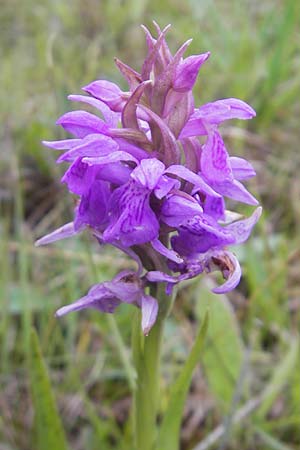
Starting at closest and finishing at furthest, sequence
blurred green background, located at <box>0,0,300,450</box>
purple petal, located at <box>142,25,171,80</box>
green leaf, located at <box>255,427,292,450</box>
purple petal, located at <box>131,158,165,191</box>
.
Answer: purple petal, located at <box>131,158,165,191</box> → purple petal, located at <box>142,25,171,80</box> → green leaf, located at <box>255,427,292,450</box> → blurred green background, located at <box>0,0,300,450</box>

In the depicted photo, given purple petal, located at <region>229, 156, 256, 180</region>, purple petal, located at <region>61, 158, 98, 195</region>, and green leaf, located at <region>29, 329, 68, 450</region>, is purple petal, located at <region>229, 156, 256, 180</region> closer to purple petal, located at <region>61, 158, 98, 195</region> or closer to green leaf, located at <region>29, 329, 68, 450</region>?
purple petal, located at <region>61, 158, 98, 195</region>

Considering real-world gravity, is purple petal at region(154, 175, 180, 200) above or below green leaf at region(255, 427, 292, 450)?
above

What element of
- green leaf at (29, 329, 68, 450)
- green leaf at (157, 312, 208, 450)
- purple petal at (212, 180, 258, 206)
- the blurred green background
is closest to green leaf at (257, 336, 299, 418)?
the blurred green background

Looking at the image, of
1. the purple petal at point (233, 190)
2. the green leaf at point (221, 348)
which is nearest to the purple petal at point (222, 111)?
the purple petal at point (233, 190)

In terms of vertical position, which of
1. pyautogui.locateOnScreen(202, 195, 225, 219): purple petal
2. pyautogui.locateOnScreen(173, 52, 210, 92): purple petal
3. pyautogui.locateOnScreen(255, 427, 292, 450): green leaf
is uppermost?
pyautogui.locateOnScreen(173, 52, 210, 92): purple petal

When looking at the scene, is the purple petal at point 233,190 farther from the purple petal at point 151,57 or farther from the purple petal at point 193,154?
the purple petal at point 151,57

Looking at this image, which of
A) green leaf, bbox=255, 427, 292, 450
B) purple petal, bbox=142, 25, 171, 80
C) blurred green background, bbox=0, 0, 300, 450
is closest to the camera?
purple petal, bbox=142, 25, 171, 80

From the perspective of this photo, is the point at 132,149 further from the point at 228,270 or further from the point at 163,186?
the point at 228,270

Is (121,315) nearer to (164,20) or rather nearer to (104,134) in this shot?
(104,134)
